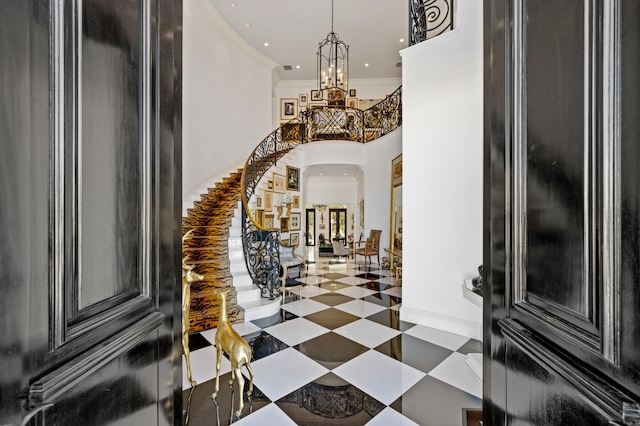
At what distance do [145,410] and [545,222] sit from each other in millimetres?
1325

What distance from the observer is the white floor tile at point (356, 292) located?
16.0 feet

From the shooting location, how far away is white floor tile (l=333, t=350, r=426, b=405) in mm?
2174

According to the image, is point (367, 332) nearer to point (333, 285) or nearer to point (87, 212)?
point (333, 285)

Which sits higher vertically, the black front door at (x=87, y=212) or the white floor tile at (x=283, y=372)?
the black front door at (x=87, y=212)

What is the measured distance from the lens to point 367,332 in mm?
3316

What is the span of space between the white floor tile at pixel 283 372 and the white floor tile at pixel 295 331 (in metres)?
0.28

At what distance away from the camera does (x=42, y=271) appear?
0.53 m

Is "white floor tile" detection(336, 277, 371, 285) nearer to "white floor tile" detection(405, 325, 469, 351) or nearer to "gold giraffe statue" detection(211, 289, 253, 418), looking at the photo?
"white floor tile" detection(405, 325, 469, 351)

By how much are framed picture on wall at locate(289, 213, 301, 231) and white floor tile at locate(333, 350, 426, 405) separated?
254 inches

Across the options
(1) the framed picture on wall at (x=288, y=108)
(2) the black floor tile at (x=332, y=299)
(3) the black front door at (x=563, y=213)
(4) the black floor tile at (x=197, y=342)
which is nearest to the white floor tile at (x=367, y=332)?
(2) the black floor tile at (x=332, y=299)

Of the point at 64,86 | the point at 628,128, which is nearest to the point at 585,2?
the point at 628,128

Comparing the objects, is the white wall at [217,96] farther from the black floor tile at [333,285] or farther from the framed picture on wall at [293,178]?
the black floor tile at [333,285]

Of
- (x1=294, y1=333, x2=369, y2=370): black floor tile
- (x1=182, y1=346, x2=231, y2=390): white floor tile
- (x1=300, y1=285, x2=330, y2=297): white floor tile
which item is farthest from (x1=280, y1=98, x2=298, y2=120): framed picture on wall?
(x1=182, y1=346, x2=231, y2=390): white floor tile

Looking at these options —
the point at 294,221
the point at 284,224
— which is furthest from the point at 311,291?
the point at 294,221
